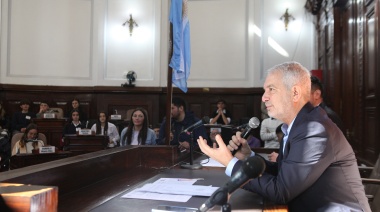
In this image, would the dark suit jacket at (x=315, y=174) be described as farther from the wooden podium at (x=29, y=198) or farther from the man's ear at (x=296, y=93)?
the wooden podium at (x=29, y=198)

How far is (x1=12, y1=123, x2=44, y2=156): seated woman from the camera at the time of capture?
504cm

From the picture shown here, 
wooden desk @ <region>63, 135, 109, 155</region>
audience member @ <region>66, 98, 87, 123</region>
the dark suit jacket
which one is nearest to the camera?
the dark suit jacket

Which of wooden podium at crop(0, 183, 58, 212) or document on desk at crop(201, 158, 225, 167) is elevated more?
wooden podium at crop(0, 183, 58, 212)

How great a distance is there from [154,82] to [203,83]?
1.09 meters

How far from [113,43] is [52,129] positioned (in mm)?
2787

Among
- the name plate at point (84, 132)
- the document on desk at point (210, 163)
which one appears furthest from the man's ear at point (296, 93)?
the name plate at point (84, 132)

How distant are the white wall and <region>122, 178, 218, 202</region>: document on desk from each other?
673 cm

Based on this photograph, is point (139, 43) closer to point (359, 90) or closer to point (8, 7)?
point (8, 7)

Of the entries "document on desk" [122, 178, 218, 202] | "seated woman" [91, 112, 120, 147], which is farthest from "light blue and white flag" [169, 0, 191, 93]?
"seated woman" [91, 112, 120, 147]

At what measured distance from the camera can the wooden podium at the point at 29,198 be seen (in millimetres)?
815

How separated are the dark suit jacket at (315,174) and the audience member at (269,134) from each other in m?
4.01

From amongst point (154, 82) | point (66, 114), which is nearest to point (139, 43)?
point (154, 82)

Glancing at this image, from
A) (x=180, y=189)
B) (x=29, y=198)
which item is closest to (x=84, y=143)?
(x=180, y=189)

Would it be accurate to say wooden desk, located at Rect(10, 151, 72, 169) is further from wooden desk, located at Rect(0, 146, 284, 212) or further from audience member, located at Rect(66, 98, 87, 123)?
audience member, located at Rect(66, 98, 87, 123)
